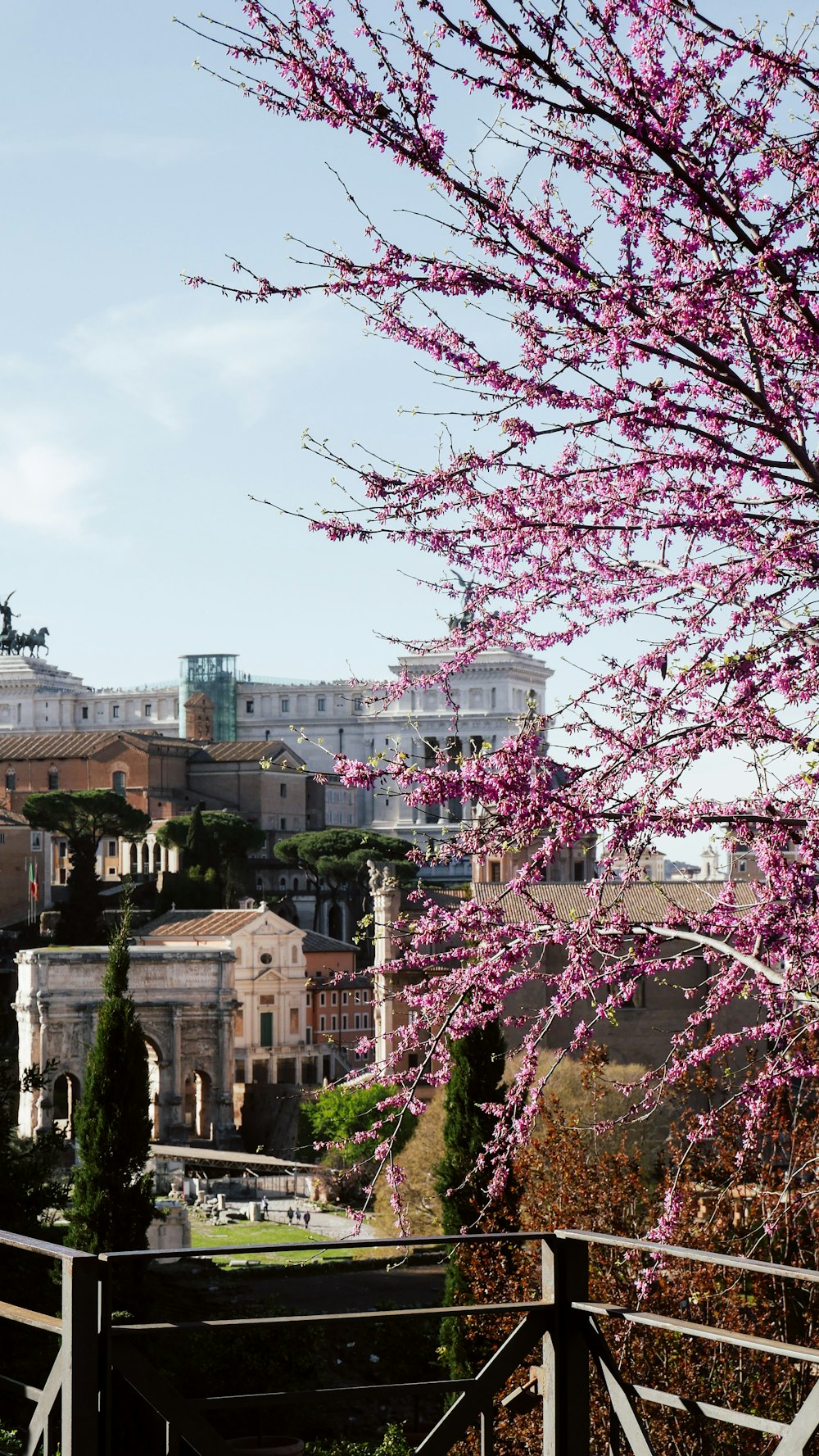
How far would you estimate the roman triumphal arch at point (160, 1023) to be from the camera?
49875mm

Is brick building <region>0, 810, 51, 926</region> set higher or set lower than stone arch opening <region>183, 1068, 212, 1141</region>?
higher

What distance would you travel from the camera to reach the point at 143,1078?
76.0 ft

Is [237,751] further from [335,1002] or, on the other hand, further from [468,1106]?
[468,1106]

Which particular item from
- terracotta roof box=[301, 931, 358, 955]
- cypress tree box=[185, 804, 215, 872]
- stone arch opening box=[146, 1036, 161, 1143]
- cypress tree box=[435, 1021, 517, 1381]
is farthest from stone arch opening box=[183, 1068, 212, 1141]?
cypress tree box=[435, 1021, 517, 1381]

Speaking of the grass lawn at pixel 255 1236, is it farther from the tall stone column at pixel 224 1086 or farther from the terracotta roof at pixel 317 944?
the terracotta roof at pixel 317 944

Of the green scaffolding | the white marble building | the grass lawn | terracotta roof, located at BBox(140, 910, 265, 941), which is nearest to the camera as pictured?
the grass lawn

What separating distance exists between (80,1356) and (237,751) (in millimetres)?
92779

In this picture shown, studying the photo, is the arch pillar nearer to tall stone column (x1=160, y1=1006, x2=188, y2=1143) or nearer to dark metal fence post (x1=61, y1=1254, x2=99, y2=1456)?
tall stone column (x1=160, y1=1006, x2=188, y2=1143)

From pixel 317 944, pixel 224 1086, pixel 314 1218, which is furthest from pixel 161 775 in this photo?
pixel 314 1218

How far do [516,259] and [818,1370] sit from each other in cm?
779

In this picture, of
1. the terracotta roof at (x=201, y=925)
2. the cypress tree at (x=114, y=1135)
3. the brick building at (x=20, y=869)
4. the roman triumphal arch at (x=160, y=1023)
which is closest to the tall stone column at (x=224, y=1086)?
the roman triumphal arch at (x=160, y=1023)

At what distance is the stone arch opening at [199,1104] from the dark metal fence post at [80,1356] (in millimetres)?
49273

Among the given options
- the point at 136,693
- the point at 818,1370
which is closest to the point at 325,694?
the point at 136,693

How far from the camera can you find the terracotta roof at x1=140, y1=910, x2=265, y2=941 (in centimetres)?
5912
